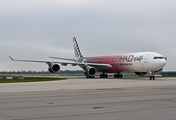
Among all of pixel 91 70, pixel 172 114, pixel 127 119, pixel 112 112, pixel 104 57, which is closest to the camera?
pixel 127 119

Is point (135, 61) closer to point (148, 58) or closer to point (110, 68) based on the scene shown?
point (148, 58)

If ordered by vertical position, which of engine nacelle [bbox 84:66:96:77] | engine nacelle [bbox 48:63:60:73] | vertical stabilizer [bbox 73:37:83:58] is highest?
vertical stabilizer [bbox 73:37:83:58]

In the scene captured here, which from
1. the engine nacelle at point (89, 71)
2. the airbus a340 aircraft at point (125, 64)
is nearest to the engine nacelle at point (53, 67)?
the airbus a340 aircraft at point (125, 64)

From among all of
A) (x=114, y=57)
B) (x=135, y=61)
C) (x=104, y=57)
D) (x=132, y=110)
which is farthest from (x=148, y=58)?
(x=132, y=110)

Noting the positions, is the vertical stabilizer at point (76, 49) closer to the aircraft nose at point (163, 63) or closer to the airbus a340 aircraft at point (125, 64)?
the airbus a340 aircraft at point (125, 64)

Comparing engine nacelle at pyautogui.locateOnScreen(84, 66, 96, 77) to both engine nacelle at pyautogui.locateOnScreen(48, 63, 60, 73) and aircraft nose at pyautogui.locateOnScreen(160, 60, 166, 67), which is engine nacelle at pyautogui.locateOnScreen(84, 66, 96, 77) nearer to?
engine nacelle at pyautogui.locateOnScreen(48, 63, 60, 73)

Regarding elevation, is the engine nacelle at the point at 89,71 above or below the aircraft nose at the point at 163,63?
below

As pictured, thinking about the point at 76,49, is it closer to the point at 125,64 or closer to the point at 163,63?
the point at 125,64

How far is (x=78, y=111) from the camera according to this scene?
9133 mm

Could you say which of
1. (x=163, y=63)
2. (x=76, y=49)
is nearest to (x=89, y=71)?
(x=163, y=63)

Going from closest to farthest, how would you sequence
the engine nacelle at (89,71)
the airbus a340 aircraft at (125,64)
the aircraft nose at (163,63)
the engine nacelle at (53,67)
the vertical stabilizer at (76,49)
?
the aircraft nose at (163,63) < the airbus a340 aircraft at (125,64) < the engine nacelle at (53,67) < the engine nacelle at (89,71) < the vertical stabilizer at (76,49)

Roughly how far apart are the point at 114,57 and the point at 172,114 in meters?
39.8

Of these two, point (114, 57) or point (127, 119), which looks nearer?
point (127, 119)

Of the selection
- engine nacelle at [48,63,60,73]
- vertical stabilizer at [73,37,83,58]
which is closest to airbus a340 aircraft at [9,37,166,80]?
engine nacelle at [48,63,60,73]
